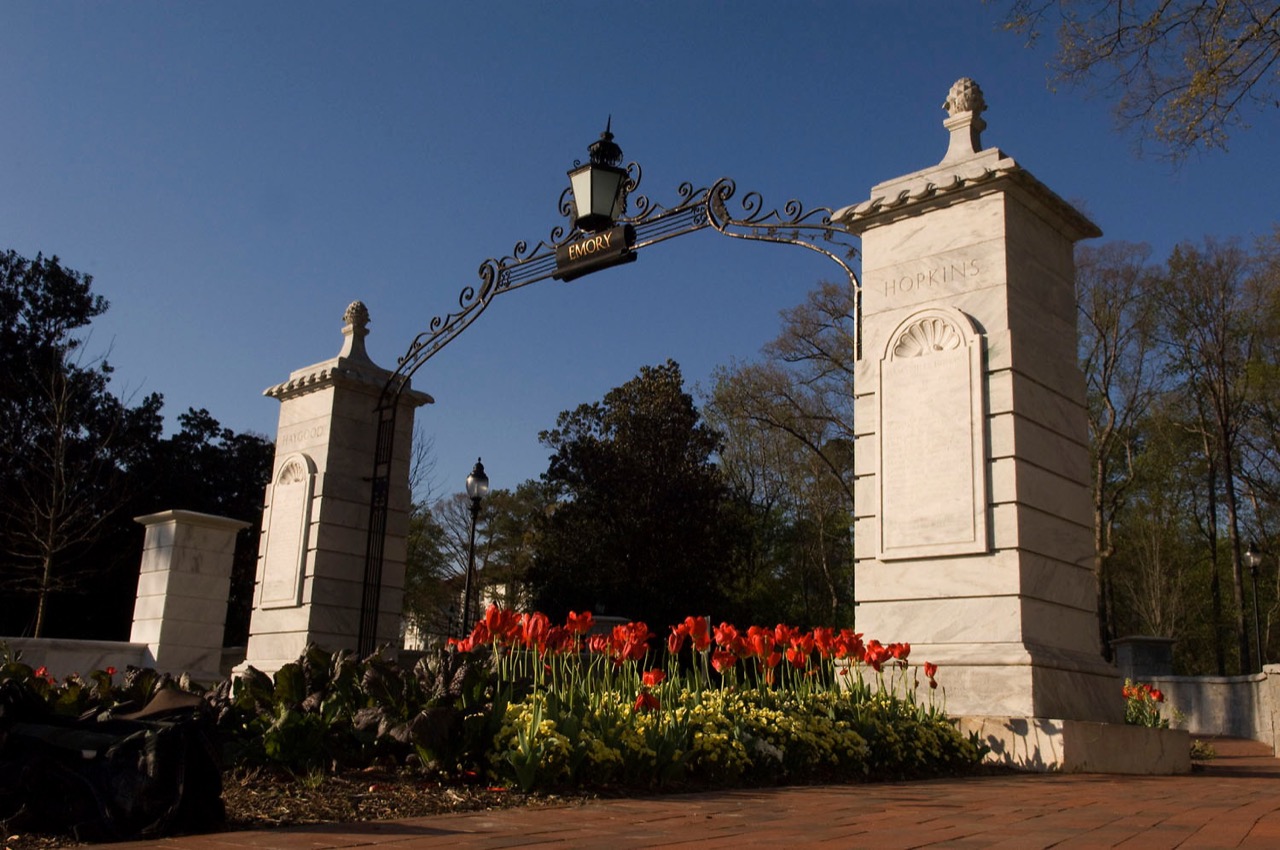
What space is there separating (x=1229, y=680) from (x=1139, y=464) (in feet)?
39.1

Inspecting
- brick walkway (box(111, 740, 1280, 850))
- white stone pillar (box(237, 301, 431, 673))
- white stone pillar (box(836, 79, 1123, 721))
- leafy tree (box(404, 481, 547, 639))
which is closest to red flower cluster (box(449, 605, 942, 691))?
white stone pillar (box(836, 79, 1123, 721))

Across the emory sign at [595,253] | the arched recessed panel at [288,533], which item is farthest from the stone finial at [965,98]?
the arched recessed panel at [288,533]

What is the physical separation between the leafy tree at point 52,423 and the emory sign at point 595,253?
1738cm

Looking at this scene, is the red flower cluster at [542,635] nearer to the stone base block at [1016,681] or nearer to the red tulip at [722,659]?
the red tulip at [722,659]

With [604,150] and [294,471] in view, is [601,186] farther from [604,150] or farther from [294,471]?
[294,471]

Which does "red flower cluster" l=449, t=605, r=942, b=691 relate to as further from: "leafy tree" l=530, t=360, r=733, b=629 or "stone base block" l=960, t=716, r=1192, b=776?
"leafy tree" l=530, t=360, r=733, b=629

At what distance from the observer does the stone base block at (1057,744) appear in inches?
297

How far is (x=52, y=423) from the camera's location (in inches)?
1064

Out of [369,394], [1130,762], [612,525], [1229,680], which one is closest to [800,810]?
[1130,762]

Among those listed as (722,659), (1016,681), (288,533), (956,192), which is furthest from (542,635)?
(288,533)

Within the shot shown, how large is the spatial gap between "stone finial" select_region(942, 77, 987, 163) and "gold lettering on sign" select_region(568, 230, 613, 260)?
415cm

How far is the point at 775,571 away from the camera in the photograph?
39594 mm

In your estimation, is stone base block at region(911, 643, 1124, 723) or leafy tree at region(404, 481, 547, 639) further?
leafy tree at region(404, 481, 547, 639)

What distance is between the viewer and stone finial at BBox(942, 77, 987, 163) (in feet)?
31.7
